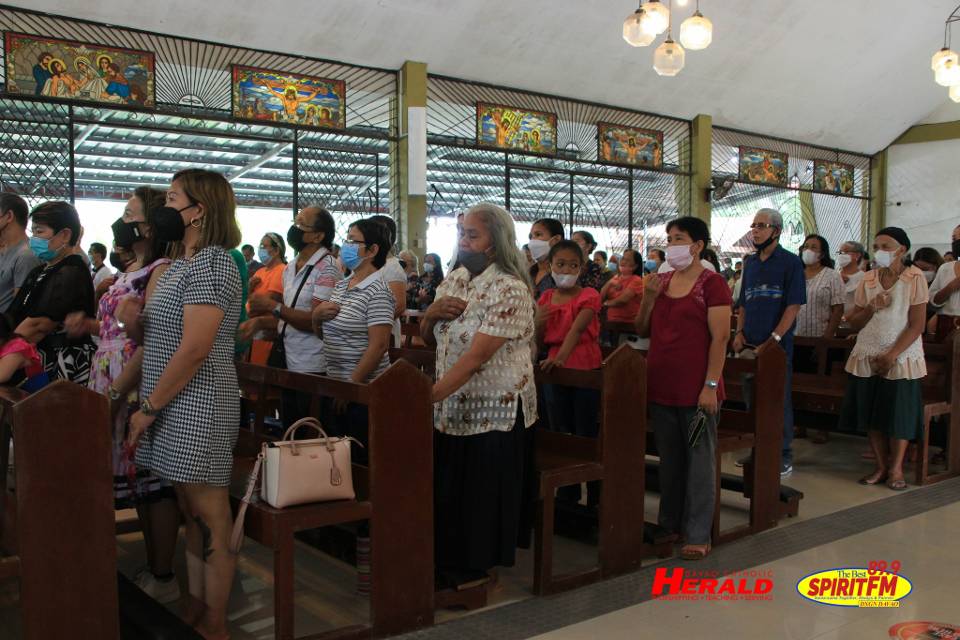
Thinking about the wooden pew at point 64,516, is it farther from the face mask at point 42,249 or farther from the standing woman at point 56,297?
the face mask at point 42,249

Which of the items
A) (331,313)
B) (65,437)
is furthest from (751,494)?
(65,437)

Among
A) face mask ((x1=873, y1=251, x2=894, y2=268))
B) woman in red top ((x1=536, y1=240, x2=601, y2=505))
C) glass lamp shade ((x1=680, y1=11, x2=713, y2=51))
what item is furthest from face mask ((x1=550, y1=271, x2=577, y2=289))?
glass lamp shade ((x1=680, y1=11, x2=713, y2=51))

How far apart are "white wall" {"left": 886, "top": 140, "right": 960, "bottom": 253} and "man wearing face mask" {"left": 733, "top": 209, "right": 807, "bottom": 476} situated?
41.6ft

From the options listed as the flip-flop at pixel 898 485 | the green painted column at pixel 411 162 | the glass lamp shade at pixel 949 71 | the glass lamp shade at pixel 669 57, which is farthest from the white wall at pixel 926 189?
the flip-flop at pixel 898 485

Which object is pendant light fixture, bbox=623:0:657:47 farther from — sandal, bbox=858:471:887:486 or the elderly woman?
the elderly woman

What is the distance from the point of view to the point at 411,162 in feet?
32.9

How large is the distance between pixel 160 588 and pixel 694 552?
2.19 meters

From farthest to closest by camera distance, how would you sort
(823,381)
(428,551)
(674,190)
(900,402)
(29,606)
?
(674,190), (823,381), (900,402), (428,551), (29,606)

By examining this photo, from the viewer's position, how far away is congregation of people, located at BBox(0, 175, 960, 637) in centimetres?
256

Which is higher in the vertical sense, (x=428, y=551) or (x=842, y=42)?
(x=842, y=42)

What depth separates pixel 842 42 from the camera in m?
12.3

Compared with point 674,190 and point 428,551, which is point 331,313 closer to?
point 428,551

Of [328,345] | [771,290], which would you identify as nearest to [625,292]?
[771,290]

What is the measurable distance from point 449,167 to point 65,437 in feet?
30.1
